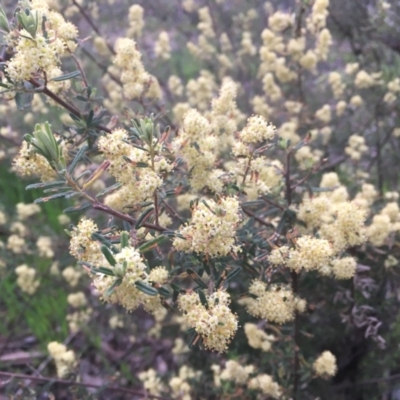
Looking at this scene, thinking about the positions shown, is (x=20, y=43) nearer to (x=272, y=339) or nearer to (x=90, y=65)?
(x=272, y=339)

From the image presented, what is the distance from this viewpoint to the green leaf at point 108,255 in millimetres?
1063

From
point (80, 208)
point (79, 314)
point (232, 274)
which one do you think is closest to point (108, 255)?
point (80, 208)

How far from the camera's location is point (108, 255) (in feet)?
3.51

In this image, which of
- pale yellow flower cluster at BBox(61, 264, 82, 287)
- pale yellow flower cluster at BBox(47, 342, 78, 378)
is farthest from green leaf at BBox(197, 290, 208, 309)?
pale yellow flower cluster at BBox(61, 264, 82, 287)

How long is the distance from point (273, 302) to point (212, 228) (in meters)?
0.38

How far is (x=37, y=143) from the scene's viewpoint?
3.92 feet

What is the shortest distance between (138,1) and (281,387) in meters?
3.09

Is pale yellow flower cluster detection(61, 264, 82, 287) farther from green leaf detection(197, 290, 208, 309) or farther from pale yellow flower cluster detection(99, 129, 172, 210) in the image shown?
green leaf detection(197, 290, 208, 309)

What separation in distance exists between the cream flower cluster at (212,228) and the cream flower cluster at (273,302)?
27cm

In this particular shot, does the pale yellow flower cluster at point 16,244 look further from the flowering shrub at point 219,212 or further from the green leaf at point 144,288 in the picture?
the green leaf at point 144,288

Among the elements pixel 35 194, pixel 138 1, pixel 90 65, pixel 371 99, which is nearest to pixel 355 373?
pixel 371 99

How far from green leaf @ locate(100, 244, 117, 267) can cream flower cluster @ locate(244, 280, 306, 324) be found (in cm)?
54

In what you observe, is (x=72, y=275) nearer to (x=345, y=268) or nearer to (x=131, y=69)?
(x=131, y=69)

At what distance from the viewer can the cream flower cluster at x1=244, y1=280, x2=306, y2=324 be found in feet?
4.68
